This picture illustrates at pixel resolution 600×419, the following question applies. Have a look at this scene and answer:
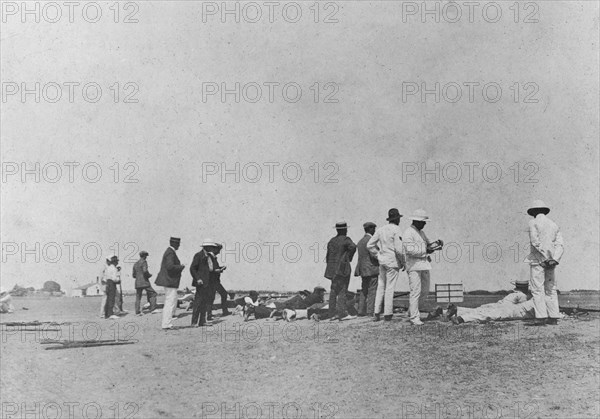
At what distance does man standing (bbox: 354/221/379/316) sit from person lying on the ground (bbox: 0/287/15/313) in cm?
565

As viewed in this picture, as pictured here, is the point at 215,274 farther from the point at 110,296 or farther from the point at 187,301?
the point at 187,301

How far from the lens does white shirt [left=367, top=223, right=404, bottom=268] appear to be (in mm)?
9031

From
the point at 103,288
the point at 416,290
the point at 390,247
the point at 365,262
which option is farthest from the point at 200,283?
the point at 416,290

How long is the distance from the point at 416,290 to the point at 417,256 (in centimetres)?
52

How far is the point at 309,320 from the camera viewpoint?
9.43 m

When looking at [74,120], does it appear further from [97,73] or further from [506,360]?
[506,360]

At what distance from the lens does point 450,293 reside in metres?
10.9

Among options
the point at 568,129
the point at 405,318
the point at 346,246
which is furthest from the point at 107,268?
the point at 568,129

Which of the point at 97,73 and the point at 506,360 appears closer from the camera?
the point at 506,360

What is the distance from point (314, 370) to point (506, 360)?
7.83 feet

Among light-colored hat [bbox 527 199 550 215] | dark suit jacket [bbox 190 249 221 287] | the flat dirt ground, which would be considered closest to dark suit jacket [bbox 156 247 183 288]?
dark suit jacket [bbox 190 249 221 287]

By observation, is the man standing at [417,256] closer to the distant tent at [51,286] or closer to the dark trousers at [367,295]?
the dark trousers at [367,295]

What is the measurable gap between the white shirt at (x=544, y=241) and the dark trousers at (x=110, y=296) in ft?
23.1

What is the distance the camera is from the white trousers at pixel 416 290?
855 centimetres
